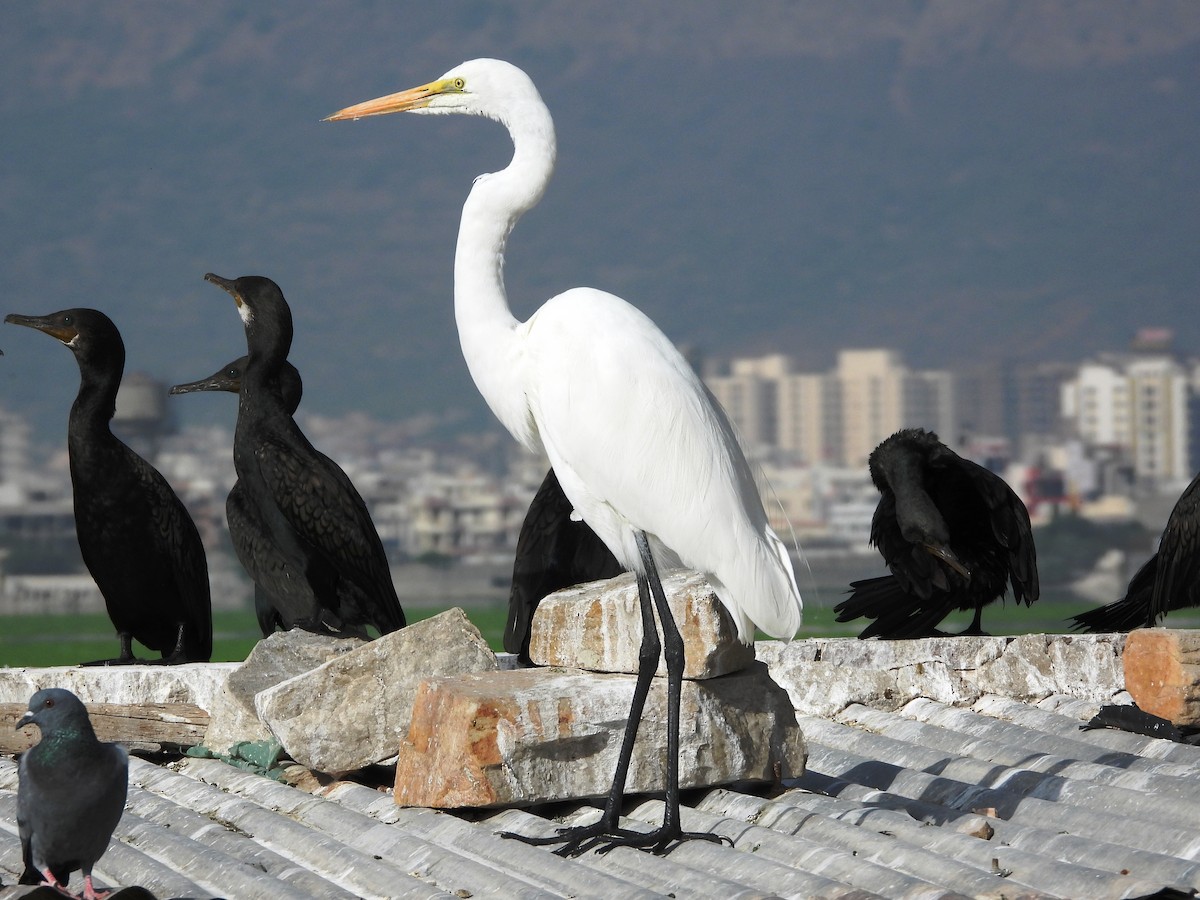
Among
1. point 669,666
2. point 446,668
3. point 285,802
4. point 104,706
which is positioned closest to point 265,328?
point 104,706

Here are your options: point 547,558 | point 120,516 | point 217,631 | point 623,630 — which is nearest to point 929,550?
point 547,558

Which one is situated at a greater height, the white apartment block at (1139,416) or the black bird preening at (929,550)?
the black bird preening at (929,550)

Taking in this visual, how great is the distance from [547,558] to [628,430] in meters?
2.43

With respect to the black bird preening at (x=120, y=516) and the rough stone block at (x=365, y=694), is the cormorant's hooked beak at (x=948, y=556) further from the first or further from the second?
the black bird preening at (x=120, y=516)

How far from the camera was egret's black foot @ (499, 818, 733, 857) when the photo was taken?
4414 millimetres

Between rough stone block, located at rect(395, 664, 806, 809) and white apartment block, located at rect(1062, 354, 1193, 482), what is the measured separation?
83.8 meters

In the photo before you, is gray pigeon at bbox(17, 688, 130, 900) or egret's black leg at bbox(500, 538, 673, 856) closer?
gray pigeon at bbox(17, 688, 130, 900)

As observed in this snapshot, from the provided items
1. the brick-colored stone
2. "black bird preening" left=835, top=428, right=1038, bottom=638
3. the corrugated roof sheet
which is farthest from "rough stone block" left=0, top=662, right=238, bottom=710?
the brick-colored stone

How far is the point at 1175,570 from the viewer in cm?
740

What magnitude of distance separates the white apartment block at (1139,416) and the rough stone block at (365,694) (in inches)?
3288

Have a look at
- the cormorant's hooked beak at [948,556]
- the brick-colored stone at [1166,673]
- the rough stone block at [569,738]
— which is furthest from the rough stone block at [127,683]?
the brick-colored stone at [1166,673]

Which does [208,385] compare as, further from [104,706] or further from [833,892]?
[833,892]

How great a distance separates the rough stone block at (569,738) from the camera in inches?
187

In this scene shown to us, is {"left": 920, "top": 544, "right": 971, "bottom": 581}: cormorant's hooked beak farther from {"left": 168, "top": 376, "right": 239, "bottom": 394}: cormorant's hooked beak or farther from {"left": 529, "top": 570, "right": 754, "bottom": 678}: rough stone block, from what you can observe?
{"left": 168, "top": 376, "right": 239, "bottom": 394}: cormorant's hooked beak
